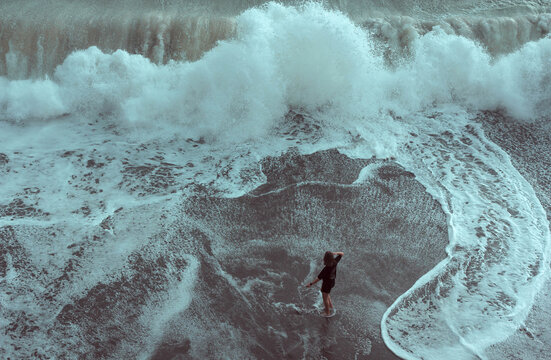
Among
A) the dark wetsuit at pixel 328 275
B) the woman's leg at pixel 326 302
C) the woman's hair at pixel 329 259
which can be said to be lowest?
the woman's leg at pixel 326 302

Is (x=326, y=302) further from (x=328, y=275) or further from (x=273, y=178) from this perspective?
(x=273, y=178)

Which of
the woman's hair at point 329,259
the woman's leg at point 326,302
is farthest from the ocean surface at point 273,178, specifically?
the woman's hair at point 329,259

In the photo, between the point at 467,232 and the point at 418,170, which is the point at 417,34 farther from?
the point at 467,232

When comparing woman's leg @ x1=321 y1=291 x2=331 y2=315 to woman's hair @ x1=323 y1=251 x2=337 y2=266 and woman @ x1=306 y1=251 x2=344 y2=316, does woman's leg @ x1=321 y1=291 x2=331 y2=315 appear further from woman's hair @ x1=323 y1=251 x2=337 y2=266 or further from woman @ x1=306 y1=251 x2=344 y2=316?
woman's hair @ x1=323 y1=251 x2=337 y2=266

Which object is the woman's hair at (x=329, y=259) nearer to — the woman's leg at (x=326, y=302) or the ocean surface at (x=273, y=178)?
the woman's leg at (x=326, y=302)

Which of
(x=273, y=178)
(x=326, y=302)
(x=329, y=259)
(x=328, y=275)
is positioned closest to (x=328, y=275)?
(x=328, y=275)

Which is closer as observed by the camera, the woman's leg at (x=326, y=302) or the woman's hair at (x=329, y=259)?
the woman's hair at (x=329, y=259)

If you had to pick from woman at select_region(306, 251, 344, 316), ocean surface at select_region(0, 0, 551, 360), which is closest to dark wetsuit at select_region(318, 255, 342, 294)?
woman at select_region(306, 251, 344, 316)

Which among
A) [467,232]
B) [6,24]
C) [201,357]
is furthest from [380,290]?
[6,24]
